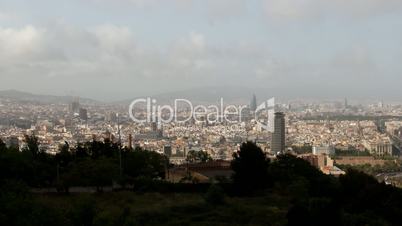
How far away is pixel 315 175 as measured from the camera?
22.6 meters

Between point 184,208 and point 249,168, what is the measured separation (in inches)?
208

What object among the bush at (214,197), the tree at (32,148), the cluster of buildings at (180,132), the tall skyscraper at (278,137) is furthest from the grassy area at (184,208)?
the tall skyscraper at (278,137)

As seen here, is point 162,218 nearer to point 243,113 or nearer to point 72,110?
point 72,110

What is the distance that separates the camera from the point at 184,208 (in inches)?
612

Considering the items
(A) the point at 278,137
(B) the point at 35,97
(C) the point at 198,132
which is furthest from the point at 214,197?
(B) the point at 35,97

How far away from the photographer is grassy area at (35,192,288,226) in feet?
45.6

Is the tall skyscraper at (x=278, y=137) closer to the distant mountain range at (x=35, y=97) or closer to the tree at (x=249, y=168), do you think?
the distant mountain range at (x=35, y=97)

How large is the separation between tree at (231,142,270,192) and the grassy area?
6.11 ft

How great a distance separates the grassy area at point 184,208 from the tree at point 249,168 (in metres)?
1.86

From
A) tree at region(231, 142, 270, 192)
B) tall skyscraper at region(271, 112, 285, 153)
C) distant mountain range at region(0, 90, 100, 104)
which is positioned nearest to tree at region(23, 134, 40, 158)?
tree at region(231, 142, 270, 192)

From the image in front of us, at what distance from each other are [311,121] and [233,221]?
11554cm

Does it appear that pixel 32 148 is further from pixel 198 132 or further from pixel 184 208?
pixel 198 132

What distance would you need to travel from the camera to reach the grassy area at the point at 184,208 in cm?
1391

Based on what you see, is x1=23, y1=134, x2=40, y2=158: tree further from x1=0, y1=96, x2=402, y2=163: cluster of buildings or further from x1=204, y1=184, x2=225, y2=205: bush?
x1=0, y1=96, x2=402, y2=163: cluster of buildings
